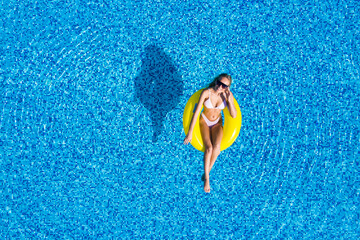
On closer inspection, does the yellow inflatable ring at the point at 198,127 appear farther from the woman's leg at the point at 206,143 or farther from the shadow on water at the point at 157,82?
the shadow on water at the point at 157,82

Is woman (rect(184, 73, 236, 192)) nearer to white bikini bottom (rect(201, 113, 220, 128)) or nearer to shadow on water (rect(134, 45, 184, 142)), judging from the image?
white bikini bottom (rect(201, 113, 220, 128))

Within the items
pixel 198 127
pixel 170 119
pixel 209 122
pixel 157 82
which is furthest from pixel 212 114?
pixel 157 82

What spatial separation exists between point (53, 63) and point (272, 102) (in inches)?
117

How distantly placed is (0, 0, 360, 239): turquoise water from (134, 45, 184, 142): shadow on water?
13 mm

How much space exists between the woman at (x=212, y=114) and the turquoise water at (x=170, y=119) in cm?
50

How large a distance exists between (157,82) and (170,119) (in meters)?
0.52

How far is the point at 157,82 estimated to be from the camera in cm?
383

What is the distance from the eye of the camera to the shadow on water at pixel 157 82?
150 inches

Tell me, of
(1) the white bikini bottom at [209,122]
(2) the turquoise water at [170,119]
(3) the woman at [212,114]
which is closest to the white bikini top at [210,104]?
(3) the woman at [212,114]

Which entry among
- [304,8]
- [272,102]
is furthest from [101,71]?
[304,8]

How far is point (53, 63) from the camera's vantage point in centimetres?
379

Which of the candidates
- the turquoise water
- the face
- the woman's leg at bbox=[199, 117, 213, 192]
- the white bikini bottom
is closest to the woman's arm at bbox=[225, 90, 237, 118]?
the face

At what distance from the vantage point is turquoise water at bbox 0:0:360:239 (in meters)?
3.79

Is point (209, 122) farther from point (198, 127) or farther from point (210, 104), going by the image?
point (210, 104)
